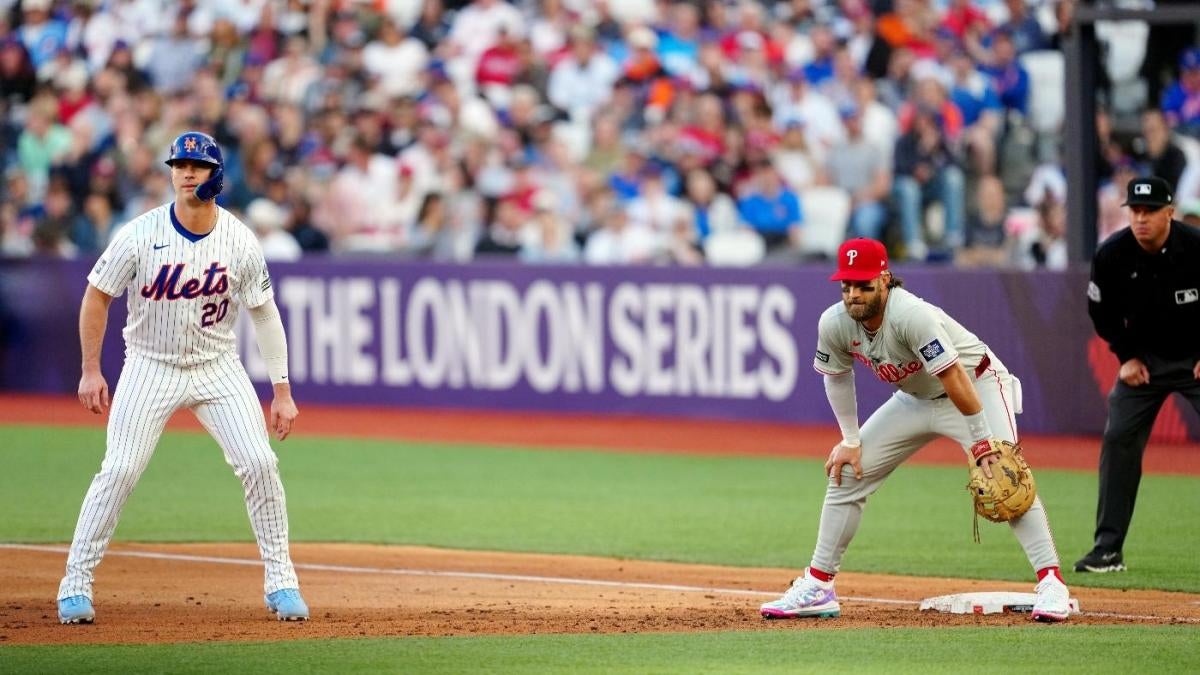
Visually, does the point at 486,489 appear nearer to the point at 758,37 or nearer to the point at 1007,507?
the point at 1007,507

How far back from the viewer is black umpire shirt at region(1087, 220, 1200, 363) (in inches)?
389

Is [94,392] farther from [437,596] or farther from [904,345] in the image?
[904,345]

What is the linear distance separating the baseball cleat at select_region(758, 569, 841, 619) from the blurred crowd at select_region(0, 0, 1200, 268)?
25.9ft

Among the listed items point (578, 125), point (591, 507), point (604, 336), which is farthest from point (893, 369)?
point (578, 125)

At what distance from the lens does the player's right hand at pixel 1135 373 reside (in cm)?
1001

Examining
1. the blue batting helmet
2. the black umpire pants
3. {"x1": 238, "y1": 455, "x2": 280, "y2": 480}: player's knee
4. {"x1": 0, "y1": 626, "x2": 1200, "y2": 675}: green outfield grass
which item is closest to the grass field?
{"x1": 0, "y1": 626, "x2": 1200, "y2": 675}: green outfield grass

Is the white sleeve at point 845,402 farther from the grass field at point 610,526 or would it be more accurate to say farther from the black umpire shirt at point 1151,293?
the black umpire shirt at point 1151,293

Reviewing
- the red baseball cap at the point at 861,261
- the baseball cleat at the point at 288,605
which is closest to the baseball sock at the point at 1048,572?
the red baseball cap at the point at 861,261

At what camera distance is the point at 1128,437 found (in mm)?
10102

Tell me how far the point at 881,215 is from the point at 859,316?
10140 mm

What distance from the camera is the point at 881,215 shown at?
1802cm

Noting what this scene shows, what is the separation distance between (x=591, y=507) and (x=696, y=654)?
569 centimetres

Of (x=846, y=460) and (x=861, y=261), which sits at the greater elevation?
(x=861, y=261)

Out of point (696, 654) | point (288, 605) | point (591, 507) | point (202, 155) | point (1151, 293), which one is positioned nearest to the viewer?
point (696, 654)
